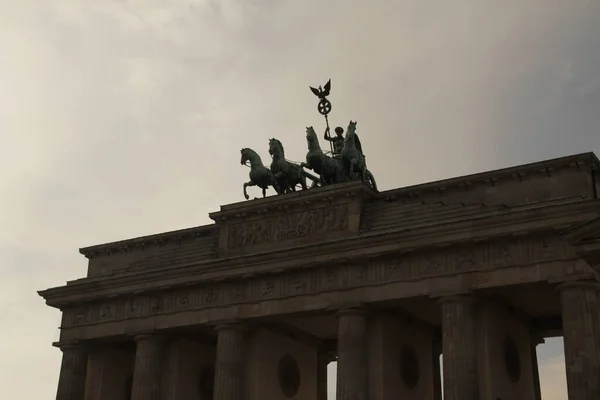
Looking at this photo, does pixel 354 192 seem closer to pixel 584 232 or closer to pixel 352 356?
pixel 352 356

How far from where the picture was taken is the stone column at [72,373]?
37094 mm

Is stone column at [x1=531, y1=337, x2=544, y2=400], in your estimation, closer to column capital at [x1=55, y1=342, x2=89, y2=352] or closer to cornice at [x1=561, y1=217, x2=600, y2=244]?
column capital at [x1=55, y1=342, x2=89, y2=352]

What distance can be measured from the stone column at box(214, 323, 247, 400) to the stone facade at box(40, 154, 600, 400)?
55mm

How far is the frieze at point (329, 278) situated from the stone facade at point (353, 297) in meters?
0.05

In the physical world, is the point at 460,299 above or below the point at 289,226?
below

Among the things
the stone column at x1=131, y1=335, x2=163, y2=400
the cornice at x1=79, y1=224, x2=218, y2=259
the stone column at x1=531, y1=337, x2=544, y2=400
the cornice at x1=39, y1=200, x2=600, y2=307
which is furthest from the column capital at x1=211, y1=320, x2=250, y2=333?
the stone column at x1=531, y1=337, x2=544, y2=400

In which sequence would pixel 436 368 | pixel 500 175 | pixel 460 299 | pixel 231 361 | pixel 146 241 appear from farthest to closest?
pixel 146 241 < pixel 436 368 < pixel 231 361 < pixel 500 175 < pixel 460 299

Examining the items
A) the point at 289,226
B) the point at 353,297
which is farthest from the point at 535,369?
the point at 289,226

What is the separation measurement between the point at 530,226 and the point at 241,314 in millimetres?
11613

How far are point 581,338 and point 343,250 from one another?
29.1ft

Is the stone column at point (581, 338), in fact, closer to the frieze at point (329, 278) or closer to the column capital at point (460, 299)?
the frieze at point (329, 278)

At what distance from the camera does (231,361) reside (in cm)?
3356

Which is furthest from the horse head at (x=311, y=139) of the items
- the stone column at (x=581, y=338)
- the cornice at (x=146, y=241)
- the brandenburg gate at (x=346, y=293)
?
the stone column at (x=581, y=338)

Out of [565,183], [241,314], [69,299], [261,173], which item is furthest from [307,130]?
[69,299]
